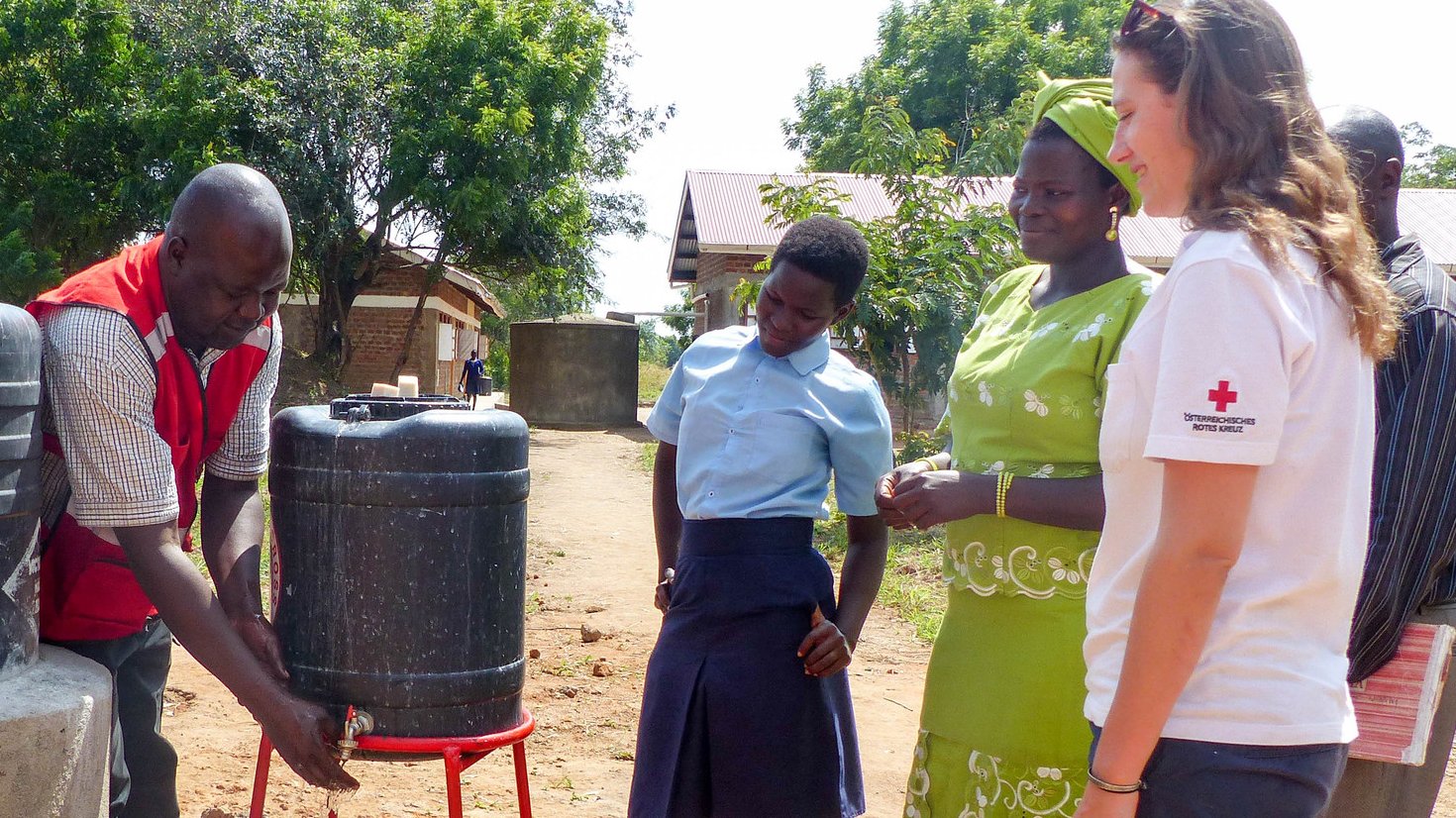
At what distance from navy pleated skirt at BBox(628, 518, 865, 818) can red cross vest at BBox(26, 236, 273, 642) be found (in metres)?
0.99

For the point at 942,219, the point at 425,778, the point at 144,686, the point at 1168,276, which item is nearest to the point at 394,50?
the point at 942,219

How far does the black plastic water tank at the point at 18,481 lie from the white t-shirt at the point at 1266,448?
165 cm

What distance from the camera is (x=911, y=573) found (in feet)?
24.3

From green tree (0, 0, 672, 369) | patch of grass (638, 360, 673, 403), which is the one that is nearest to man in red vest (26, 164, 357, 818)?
green tree (0, 0, 672, 369)

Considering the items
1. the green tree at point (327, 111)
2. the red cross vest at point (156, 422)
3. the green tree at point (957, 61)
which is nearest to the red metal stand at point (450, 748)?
the red cross vest at point (156, 422)

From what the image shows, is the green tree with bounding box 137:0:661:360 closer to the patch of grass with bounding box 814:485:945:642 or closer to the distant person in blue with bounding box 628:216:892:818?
the patch of grass with bounding box 814:485:945:642

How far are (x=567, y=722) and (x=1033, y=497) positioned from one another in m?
3.20

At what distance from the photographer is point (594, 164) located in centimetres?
2022

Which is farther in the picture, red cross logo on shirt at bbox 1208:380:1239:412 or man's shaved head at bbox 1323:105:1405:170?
man's shaved head at bbox 1323:105:1405:170

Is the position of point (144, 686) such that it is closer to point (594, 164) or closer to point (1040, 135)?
point (1040, 135)

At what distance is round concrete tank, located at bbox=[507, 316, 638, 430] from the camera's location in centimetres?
1946

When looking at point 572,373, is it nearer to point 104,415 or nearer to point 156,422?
point 156,422

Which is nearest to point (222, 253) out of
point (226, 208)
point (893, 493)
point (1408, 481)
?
point (226, 208)

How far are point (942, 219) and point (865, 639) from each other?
397 centimetres
